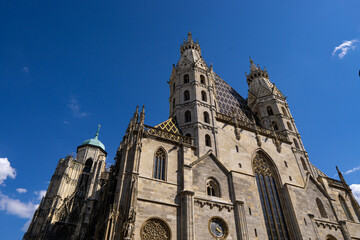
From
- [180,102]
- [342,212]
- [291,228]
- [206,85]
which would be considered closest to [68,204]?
[180,102]

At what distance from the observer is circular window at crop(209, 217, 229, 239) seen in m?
16.7

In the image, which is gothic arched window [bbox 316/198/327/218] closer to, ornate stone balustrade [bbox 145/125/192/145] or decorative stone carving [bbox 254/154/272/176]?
decorative stone carving [bbox 254/154/272/176]

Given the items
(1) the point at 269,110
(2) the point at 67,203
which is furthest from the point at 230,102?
(2) the point at 67,203

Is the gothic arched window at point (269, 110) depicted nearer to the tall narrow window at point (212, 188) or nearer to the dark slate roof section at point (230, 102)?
the dark slate roof section at point (230, 102)

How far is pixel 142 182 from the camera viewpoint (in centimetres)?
1681

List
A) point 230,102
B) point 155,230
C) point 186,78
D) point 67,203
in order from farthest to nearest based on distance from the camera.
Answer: point 67,203, point 230,102, point 186,78, point 155,230

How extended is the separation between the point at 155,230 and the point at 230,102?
1932 cm

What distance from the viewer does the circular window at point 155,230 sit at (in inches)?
585

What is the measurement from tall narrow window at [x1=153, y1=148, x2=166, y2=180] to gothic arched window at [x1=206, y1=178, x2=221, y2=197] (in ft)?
12.1

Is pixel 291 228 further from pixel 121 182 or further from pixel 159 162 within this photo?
pixel 121 182

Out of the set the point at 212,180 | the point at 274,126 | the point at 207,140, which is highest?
the point at 274,126

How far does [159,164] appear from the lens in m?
18.7

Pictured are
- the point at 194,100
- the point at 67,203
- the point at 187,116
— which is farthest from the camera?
the point at 67,203

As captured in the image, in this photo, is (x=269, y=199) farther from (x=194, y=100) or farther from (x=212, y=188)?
(x=194, y=100)
